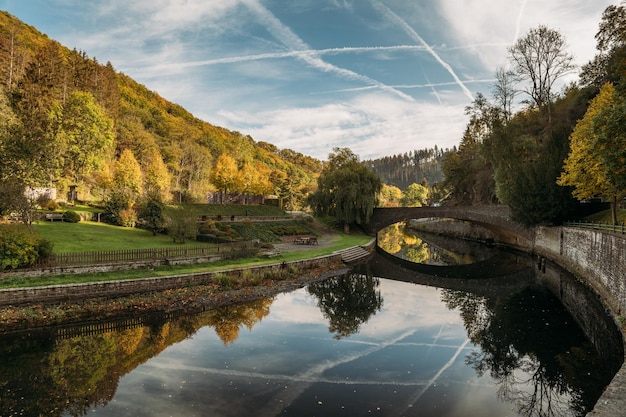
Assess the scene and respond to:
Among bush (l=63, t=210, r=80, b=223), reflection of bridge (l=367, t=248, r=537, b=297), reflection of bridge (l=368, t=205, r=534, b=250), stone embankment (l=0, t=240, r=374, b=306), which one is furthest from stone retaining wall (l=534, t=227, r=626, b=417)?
bush (l=63, t=210, r=80, b=223)

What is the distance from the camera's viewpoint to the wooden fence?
81.1ft

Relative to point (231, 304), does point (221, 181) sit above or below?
above

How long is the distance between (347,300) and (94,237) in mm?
23536

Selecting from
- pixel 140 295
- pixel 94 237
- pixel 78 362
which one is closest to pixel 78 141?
pixel 94 237

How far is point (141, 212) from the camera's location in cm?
4134

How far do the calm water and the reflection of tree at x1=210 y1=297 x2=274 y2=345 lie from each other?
115 mm

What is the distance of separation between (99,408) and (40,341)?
7846mm

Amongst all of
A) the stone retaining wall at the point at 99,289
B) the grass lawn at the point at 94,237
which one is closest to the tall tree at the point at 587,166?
the stone retaining wall at the point at 99,289

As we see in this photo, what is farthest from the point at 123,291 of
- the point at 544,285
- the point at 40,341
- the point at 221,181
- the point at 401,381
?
the point at 221,181

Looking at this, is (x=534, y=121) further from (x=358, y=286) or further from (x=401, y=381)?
(x=401, y=381)

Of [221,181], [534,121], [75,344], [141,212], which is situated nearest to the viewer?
[75,344]

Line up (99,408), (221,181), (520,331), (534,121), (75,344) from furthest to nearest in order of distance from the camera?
(221,181), (534,121), (520,331), (75,344), (99,408)

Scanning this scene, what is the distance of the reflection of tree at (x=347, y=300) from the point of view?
23.0 m

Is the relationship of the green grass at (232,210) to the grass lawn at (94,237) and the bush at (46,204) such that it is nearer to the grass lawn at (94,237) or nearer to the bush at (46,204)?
the grass lawn at (94,237)
